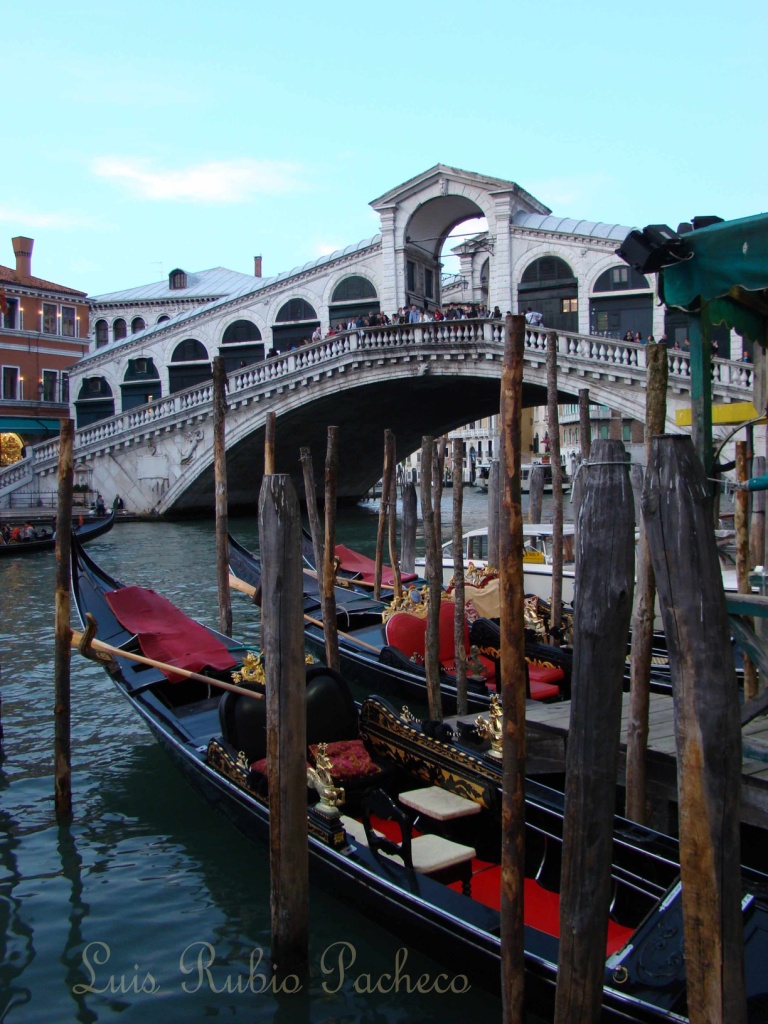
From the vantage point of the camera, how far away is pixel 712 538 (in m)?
1.67

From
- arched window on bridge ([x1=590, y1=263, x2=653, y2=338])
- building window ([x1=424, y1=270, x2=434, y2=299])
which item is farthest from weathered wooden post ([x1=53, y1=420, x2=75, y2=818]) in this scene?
building window ([x1=424, y1=270, x2=434, y2=299])

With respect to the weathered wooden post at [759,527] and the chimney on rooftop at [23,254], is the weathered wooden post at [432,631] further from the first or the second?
the chimney on rooftop at [23,254]

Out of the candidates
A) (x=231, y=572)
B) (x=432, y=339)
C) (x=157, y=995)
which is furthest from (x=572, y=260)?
(x=157, y=995)

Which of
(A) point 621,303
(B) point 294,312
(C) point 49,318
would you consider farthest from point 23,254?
(A) point 621,303

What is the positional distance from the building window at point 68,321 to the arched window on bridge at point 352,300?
753cm

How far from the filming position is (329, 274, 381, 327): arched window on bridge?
57.1ft

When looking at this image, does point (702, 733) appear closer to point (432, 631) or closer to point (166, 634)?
point (432, 631)

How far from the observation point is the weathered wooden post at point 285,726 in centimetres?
247

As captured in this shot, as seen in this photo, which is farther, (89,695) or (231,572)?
(231,572)

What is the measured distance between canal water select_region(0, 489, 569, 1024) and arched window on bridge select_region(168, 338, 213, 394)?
48.2 ft

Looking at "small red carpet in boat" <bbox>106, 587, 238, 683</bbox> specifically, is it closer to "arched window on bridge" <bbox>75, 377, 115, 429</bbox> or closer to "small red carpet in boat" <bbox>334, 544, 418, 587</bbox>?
"small red carpet in boat" <bbox>334, 544, 418, 587</bbox>

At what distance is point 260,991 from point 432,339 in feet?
40.2

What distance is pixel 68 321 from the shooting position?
22000 millimetres

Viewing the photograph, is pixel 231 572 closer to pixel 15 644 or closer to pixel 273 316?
pixel 15 644
